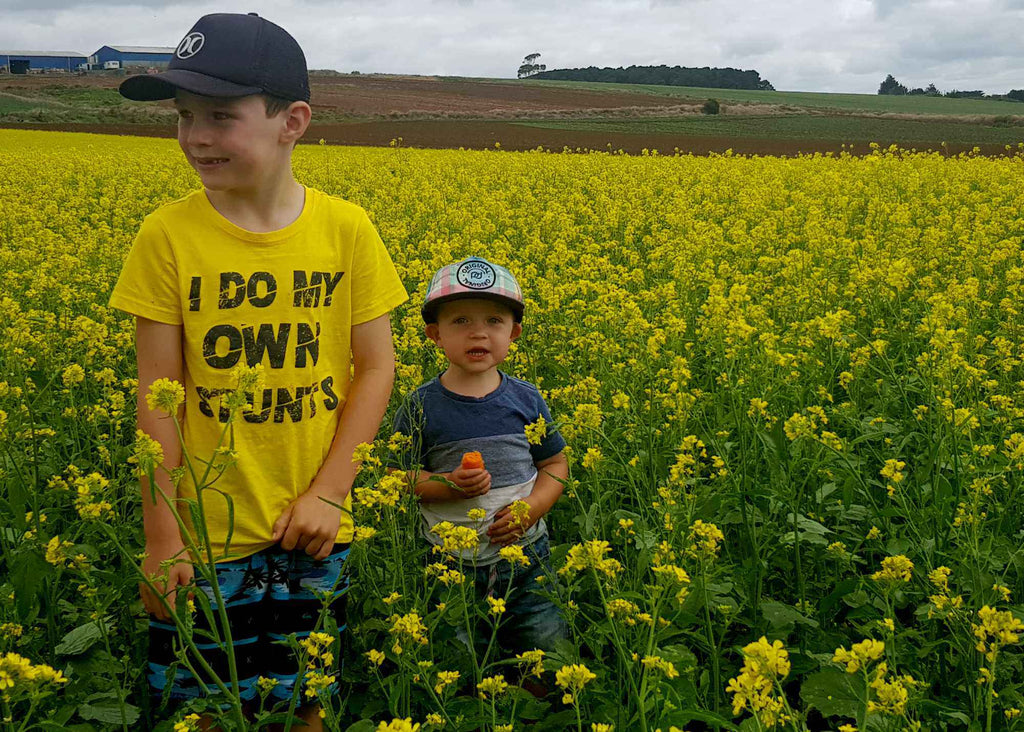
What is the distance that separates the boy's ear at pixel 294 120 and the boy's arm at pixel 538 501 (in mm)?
1139

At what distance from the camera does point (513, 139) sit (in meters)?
27.5

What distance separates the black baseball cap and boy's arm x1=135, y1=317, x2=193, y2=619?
57cm

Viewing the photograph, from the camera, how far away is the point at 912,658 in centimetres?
228

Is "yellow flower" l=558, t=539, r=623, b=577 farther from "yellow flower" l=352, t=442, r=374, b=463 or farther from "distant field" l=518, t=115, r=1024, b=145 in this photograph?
"distant field" l=518, t=115, r=1024, b=145

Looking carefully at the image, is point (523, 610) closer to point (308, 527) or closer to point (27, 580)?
point (308, 527)

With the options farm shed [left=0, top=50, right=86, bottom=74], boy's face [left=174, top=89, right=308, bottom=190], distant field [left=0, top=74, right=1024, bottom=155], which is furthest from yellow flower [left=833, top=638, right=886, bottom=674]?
farm shed [left=0, top=50, right=86, bottom=74]

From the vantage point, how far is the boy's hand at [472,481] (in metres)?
2.37

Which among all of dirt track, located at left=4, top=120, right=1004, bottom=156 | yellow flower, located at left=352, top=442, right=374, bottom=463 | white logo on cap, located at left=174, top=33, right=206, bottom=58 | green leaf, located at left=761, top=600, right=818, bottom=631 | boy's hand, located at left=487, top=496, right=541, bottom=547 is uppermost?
dirt track, located at left=4, top=120, right=1004, bottom=156

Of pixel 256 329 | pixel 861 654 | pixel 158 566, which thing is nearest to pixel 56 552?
pixel 158 566

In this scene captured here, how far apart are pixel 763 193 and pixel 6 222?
8310 mm

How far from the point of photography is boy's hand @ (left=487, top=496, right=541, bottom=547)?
2.43 m

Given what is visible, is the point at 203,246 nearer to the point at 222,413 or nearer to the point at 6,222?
the point at 222,413

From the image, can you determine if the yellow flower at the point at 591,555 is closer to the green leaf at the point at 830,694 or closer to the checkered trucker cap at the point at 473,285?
the green leaf at the point at 830,694

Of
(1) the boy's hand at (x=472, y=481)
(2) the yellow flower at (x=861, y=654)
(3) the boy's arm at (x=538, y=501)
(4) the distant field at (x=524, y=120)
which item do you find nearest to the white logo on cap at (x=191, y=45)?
(1) the boy's hand at (x=472, y=481)
